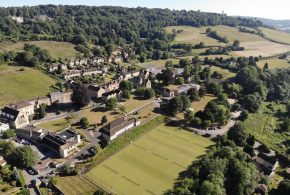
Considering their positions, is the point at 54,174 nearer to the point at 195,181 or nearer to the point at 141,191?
the point at 141,191

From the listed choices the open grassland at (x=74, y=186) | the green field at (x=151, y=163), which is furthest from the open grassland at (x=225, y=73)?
the open grassland at (x=74, y=186)

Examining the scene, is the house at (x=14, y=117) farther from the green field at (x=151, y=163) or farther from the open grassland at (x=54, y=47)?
the open grassland at (x=54, y=47)

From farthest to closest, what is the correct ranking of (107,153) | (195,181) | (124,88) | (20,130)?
(124,88), (20,130), (107,153), (195,181)

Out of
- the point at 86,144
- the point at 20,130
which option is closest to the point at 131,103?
the point at 86,144

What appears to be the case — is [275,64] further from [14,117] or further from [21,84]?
[14,117]

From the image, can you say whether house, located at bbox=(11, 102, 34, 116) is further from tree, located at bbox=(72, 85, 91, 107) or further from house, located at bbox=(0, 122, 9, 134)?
tree, located at bbox=(72, 85, 91, 107)

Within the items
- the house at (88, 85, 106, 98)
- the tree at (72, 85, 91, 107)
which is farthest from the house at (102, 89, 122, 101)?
the tree at (72, 85, 91, 107)
